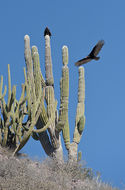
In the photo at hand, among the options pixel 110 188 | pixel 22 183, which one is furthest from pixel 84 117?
pixel 22 183

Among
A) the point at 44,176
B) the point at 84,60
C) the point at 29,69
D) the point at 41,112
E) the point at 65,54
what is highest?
the point at 65,54

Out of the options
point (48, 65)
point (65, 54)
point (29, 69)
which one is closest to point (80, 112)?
point (48, 65)

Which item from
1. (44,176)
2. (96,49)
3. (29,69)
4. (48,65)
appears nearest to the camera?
(44,176)

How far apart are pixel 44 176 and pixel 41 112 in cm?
275

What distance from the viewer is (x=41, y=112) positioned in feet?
35.1

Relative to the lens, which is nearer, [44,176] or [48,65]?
[44,176]

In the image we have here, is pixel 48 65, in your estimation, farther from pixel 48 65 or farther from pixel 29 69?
pixel 29 69

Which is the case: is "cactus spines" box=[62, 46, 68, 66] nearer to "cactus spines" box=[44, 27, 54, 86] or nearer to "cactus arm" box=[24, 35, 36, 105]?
"cactus spines" box=[44, 27, 54, 86]

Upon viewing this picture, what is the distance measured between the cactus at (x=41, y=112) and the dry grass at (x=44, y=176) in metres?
0.87

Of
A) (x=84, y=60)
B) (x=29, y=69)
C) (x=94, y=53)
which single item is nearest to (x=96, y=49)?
(x=94, y=53)

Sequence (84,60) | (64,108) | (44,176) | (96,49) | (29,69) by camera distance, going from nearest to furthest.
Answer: (44,176), (96,49), (84,60), (64,108), (29,69)

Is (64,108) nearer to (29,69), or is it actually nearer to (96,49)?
(29,69)

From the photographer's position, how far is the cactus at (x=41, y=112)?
995 centimetres

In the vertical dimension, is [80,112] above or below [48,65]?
below
